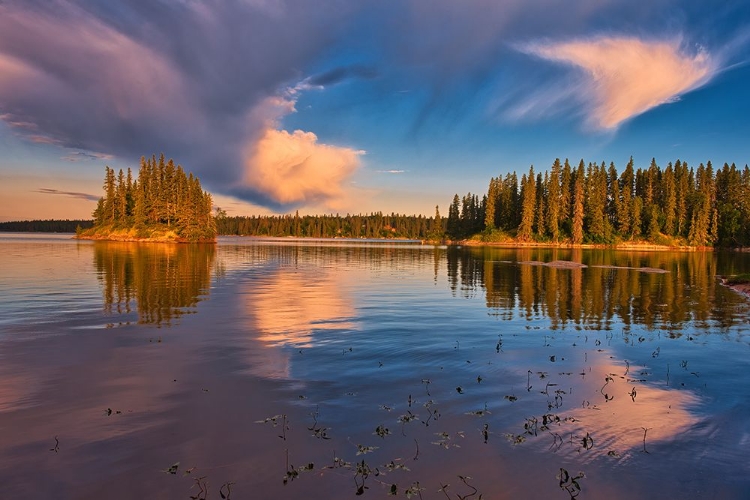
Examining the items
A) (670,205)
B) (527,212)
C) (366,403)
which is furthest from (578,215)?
(366,403)

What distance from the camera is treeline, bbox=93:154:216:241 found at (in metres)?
147

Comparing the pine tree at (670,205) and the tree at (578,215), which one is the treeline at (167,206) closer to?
the tree at (578,215)

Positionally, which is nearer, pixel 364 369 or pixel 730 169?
pixel 364 369

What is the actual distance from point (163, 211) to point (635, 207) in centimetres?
16423

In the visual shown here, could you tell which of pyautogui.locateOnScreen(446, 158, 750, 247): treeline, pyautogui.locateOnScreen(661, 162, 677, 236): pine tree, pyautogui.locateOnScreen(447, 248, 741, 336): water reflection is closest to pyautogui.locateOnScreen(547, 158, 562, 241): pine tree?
pyautogui.locateOnScreen(446, 158, 750, 247): treeline

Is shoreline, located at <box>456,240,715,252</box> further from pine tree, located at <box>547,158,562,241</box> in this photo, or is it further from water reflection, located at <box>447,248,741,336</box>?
water reflection, located at <box>447,248,741,336</box>

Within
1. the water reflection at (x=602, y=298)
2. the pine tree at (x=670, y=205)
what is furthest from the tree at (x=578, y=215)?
the water reflection at (x=602, y=298)

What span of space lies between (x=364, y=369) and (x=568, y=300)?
23.4 meters

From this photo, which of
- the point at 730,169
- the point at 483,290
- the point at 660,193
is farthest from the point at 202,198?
the point at 730,169

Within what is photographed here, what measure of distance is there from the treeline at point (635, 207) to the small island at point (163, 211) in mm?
108789

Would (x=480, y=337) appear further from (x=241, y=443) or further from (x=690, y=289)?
(x=690, y=289)

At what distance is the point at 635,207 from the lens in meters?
157

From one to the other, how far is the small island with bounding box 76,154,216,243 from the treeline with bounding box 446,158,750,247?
109m

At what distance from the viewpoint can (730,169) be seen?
6614 inches
